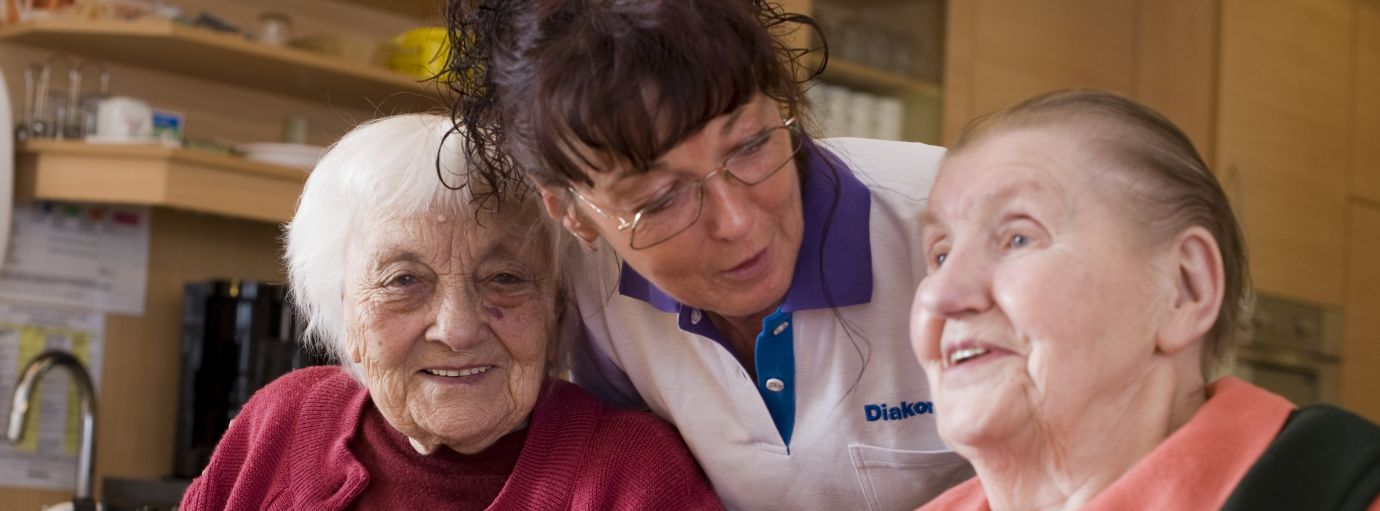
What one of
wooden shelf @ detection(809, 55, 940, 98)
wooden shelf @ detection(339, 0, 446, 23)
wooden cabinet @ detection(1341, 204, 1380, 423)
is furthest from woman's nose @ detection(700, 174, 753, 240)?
wooden cabinet @ detection(1341, 204, 1380, 423)

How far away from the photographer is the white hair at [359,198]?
4.81 feet

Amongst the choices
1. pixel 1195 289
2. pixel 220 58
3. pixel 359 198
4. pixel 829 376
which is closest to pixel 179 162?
pixel 220 58

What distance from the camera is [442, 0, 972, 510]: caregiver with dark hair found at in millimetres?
1221

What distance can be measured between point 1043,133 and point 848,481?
0.50 meters

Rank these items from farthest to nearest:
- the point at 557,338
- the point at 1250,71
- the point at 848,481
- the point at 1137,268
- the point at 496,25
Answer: the point at 1250,71 < the point at 557,338 < the point at 848,481 < the point at 496,25 < the point at 1137,268

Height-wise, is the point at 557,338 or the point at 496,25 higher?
the point at 496,25

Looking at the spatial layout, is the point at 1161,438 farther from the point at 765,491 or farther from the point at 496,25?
the point at 496,25

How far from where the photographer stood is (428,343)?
1467 mm

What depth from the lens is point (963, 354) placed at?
3.43 ft

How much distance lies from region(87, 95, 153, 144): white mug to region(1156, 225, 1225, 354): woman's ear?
84.6 inches

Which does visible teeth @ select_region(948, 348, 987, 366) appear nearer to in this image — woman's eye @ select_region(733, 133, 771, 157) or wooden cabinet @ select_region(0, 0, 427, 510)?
woman's eye @ select_region(733, 133, 771, 157)

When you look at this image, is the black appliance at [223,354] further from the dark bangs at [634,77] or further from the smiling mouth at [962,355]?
the smiling mouth at [962,355]

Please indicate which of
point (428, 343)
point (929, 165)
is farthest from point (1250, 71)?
point (428, 343)

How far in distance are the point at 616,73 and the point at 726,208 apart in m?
0.15
